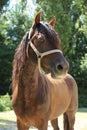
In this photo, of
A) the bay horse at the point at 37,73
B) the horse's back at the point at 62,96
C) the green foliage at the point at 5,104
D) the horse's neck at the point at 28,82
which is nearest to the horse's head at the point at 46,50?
the bay horse at the point at 37,73

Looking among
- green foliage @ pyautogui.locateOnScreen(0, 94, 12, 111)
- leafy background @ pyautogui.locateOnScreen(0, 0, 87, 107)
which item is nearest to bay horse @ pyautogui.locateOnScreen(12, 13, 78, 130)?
green foliage @ pyautogui.locateOnScreen(0, 94, 12, 111)

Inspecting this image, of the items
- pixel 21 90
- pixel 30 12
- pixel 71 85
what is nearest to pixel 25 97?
pixel 21 90

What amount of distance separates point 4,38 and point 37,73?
24.1m

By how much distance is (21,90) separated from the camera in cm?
475

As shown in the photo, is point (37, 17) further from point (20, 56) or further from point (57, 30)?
point (57, 30)

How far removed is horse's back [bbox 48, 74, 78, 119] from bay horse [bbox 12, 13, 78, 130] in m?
0.05

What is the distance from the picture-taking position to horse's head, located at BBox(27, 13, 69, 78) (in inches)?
160

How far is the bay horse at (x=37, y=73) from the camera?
4168 mm

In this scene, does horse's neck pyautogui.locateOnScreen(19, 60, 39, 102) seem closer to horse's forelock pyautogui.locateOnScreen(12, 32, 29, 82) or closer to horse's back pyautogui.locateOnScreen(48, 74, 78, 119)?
horse's forelock pyautogui.locateOnScreen(12, 32, 29, 82)

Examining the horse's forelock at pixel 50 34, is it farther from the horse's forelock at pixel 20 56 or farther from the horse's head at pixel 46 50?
the horse's forelock at pixel 20 56

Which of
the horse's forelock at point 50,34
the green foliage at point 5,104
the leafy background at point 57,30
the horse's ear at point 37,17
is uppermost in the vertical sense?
the horse's ear at point 37,17

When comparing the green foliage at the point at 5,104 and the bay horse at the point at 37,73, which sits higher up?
the bay horse at the point at 37,73

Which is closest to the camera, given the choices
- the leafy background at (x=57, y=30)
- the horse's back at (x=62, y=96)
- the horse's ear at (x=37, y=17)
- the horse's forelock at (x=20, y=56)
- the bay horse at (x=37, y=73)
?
the bay horse at (x=37, y=73)

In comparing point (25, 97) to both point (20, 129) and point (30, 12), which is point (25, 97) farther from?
point (30, 12)
